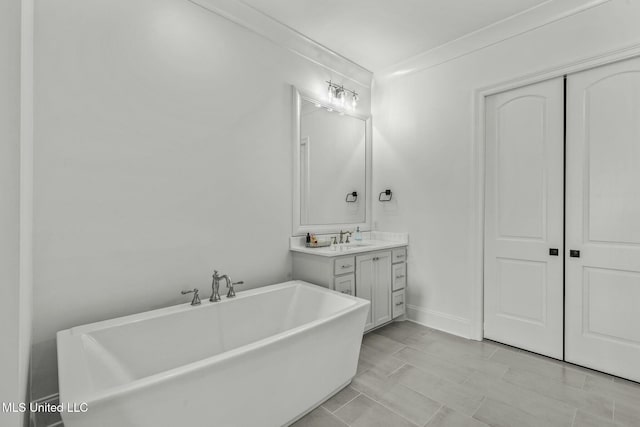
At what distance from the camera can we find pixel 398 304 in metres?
3.08

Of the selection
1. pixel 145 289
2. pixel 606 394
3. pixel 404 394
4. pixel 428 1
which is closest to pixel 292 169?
pixel 145 289

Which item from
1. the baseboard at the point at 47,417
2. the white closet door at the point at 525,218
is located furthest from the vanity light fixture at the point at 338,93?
the baseboard at the point at 47,417

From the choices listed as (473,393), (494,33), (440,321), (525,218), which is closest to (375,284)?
(440,321)

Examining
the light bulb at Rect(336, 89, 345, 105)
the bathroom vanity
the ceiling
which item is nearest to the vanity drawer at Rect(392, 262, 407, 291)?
the bathroom vanity

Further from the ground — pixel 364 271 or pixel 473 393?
pixel 364 271

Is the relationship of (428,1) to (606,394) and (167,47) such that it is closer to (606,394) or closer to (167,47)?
(167,47)

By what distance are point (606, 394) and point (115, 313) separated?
3.13 m

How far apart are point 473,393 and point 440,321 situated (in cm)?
109

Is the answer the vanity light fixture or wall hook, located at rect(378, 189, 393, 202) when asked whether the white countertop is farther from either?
the vanity light fixture

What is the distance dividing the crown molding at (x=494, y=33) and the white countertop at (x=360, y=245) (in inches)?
71.0

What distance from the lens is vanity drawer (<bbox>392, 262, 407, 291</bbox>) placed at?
10.0ft

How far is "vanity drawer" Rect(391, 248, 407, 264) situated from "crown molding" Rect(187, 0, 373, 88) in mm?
1937

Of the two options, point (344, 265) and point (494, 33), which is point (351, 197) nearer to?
point (344, 265)

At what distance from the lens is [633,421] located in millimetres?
1679
